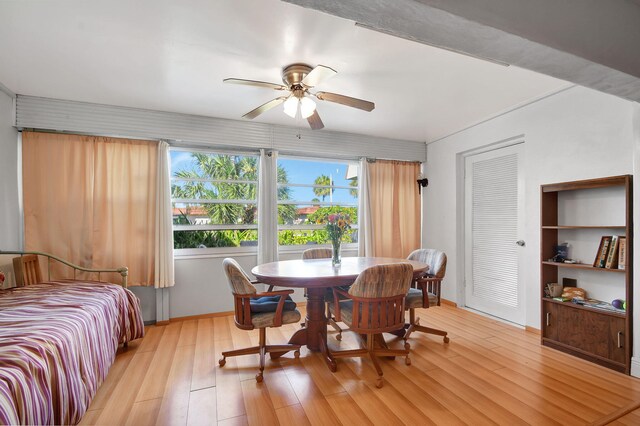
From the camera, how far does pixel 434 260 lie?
3.19 metres

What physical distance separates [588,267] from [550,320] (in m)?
0.63

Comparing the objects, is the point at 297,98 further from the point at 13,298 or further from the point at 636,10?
the point at 13,298

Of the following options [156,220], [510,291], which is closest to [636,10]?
[510,291]

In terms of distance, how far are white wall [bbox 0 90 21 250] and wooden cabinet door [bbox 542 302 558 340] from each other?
517 centimetres

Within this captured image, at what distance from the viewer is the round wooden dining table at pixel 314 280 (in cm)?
231

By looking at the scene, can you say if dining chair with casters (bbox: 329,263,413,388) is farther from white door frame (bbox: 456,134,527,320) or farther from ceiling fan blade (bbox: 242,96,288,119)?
white door frame (bbox: 456,134,527,320)

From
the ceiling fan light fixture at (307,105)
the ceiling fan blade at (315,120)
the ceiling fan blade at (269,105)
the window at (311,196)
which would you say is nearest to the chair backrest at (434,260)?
the window at (311,196)

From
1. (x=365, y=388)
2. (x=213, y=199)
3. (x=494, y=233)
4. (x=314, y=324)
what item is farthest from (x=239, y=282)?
(x=494, y=233)

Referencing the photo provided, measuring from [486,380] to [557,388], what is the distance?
458 mm

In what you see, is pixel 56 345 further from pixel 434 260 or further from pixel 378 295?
pixel 434 260

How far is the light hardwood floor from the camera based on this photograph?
1859mm

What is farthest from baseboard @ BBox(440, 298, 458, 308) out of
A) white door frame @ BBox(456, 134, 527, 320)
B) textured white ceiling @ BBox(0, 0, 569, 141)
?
textured white ceiling @ BBox(0, 0, 569, 141)

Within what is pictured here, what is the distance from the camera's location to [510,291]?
3566mm

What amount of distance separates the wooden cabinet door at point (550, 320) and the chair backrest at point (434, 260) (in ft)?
3.11
